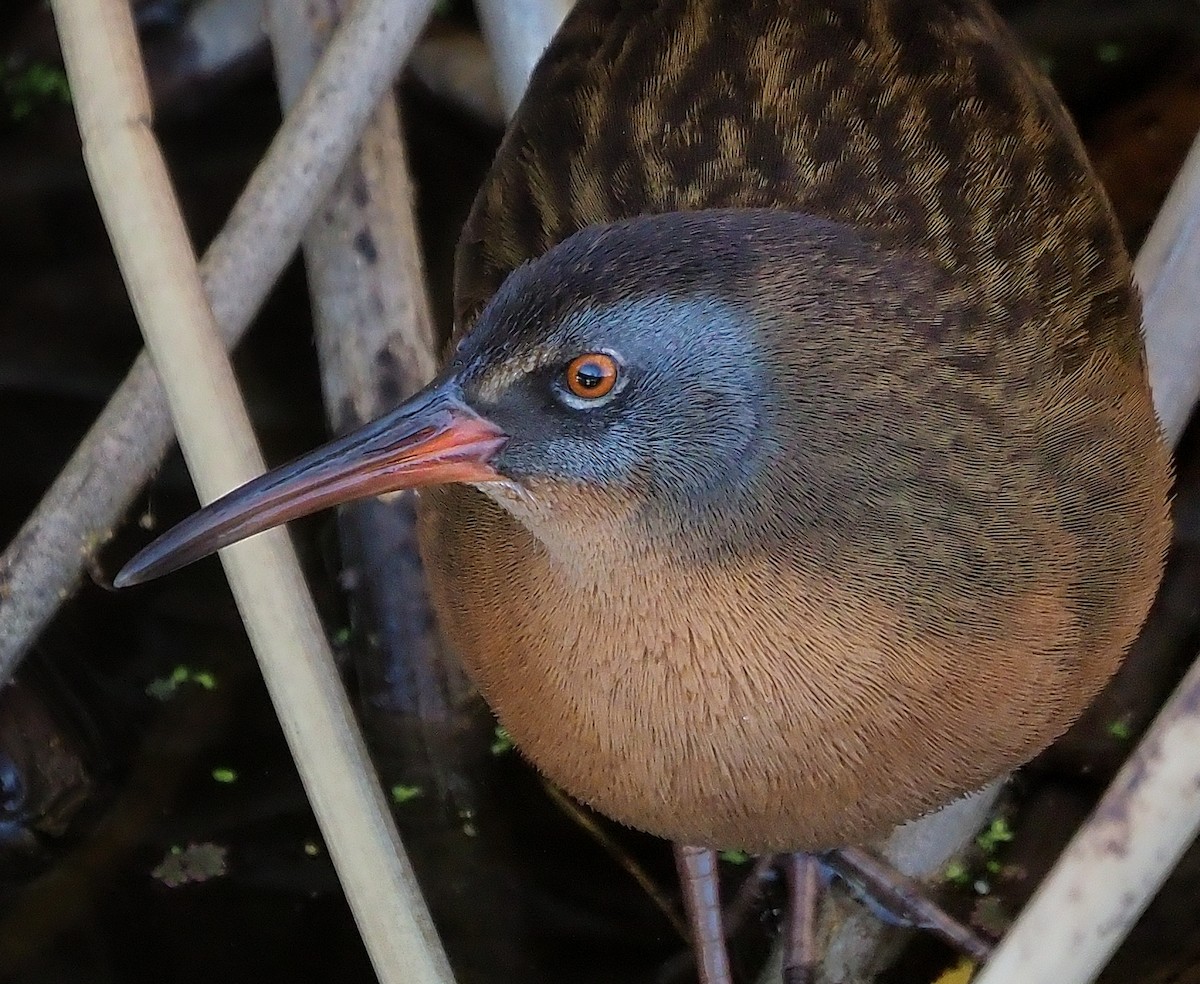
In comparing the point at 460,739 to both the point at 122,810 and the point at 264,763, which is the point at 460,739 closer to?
the point at 264,763

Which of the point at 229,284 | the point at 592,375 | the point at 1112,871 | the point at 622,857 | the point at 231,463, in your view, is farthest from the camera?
the point at 622,857

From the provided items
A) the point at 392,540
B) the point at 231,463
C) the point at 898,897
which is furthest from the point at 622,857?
the point at 231,463

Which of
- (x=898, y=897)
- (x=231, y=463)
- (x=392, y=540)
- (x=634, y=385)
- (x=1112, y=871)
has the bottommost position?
(x=1112, y=871)

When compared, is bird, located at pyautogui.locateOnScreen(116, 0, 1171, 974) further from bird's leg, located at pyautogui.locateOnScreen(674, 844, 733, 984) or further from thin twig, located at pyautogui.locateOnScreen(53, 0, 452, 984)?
bird's leg, located at pyautogui.locateOnScreen(674, 844, 733, 984)

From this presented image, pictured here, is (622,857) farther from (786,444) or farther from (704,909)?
(786,444)

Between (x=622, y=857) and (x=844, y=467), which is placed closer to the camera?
(x=844, y=467)

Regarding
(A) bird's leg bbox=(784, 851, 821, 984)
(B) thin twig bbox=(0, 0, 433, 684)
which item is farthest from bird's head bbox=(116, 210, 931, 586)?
(A) bird's leg bbox=(784, 851, 821, 984)

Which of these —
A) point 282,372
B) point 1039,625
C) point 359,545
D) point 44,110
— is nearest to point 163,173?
point 359,545
